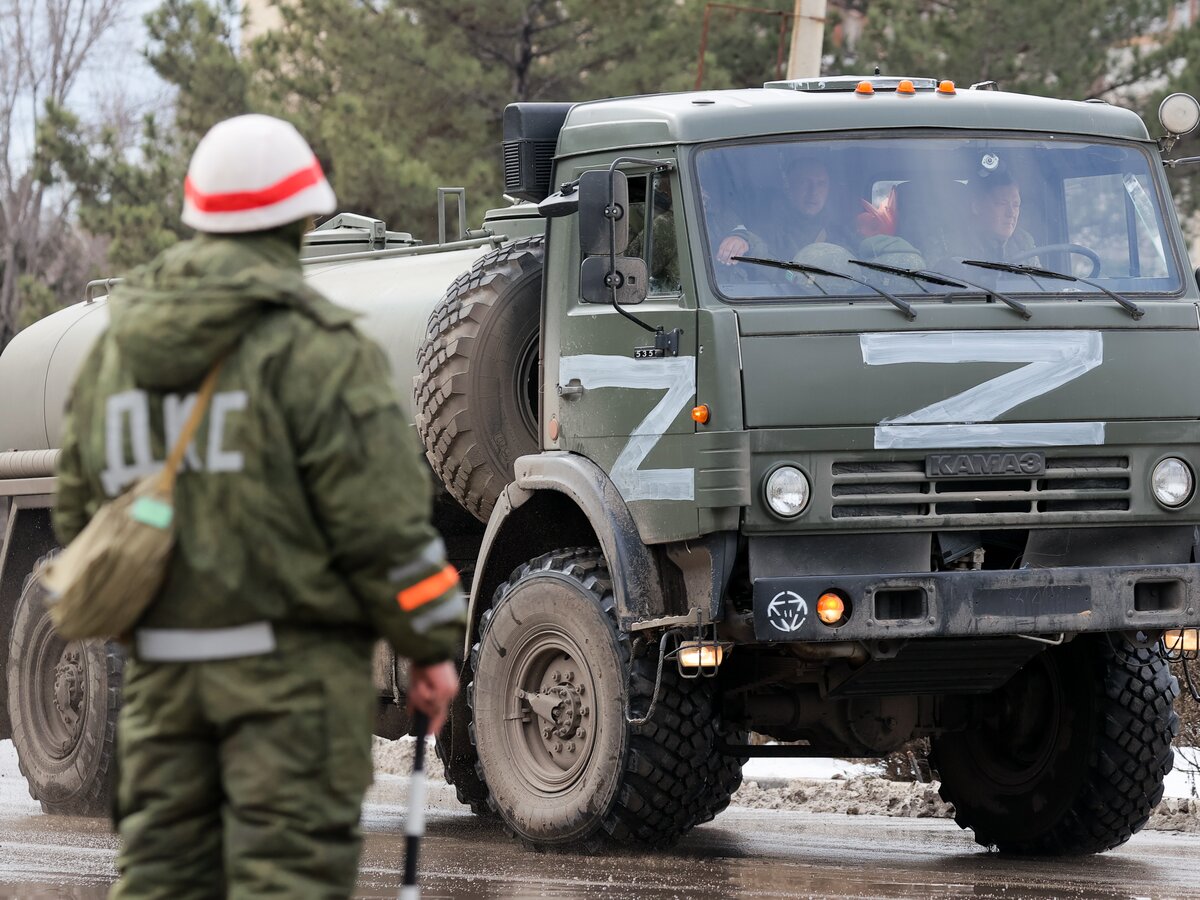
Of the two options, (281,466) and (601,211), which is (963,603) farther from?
(281,466)

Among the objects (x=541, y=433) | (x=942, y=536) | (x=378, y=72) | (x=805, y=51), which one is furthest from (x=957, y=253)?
(x=378, y=72)

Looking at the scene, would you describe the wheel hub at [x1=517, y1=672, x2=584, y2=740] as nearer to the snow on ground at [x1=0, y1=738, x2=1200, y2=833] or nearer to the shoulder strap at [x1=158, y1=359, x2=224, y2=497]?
the snow on ground at [x1=0, y1=738, x2=1200, y2=833]

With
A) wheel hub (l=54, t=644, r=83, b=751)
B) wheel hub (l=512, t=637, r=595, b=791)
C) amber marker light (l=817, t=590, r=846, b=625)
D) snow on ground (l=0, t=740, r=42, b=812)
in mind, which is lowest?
snow on ground (l=0, t=740, r=42, b=812)

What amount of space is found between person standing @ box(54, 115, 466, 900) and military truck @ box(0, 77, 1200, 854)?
157 inches

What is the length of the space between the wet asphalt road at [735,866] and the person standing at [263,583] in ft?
11.6

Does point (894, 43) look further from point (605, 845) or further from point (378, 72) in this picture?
point (605, 845)

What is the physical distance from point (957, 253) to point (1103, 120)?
0.97 meters

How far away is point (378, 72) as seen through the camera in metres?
25.4

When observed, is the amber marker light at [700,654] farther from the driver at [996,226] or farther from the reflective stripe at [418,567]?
the reflective stripe at [418,567]

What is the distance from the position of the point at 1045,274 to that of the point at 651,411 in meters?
1.59

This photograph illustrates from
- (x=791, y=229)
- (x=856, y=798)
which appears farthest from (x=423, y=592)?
(x=856, y=798)

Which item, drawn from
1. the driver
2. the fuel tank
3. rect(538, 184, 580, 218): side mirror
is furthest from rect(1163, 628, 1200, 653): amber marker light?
the fuel tank

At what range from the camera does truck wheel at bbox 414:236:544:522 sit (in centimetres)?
941

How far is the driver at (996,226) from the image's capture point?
8.64m
